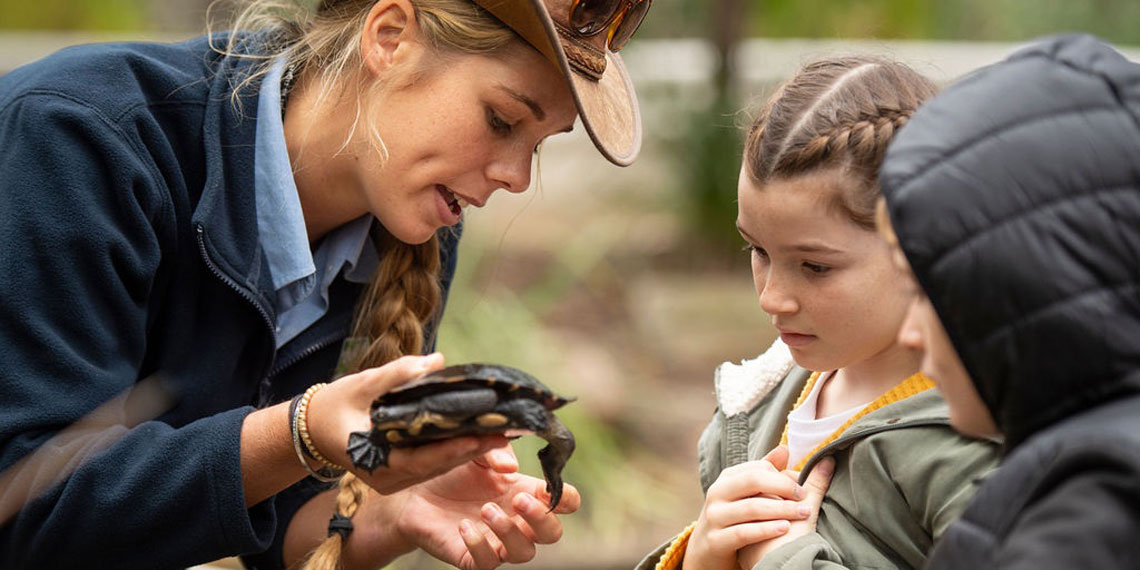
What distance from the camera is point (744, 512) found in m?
1.90

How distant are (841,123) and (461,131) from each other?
708 mm

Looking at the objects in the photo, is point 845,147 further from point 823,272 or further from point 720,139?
point 720,139

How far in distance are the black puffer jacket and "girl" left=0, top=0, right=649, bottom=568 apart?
31.1 inches

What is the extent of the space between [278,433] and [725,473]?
0.74 meters

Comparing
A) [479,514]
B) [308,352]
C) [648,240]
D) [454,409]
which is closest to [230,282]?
[308,352]

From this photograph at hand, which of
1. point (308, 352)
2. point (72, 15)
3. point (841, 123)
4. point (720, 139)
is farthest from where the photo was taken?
point (72, 15)

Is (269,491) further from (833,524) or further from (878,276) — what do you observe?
(878,276)

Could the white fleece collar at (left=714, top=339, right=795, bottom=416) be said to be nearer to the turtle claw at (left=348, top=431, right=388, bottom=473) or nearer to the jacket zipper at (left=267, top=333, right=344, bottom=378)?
the turtle claw at (left=348, top=431, right=388, bottom=473)

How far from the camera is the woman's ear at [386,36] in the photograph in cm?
233

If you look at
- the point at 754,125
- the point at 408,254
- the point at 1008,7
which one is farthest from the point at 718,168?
the point at 754,125

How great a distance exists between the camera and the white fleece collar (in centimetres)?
229

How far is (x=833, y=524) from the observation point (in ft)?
6.26

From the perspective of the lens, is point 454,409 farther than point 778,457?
No

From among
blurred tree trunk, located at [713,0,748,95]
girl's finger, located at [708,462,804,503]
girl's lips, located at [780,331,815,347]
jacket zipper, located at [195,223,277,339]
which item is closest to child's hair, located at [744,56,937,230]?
girl's lips, located at [780,331,815,347]
